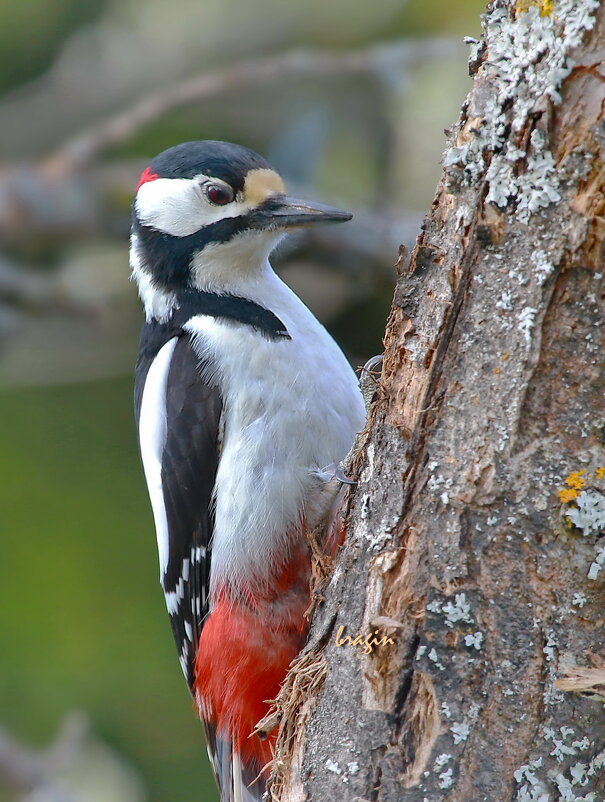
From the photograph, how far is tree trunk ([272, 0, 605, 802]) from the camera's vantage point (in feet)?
4.81

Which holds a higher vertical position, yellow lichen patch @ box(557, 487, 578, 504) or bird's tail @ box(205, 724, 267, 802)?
yellow lichen patch @ box(557, 487, 578, 504)

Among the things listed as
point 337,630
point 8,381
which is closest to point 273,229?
point 337,630

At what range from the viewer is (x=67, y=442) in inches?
180

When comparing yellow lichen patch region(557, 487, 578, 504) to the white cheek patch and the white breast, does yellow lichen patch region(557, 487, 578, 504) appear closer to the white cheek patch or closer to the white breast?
the white breast

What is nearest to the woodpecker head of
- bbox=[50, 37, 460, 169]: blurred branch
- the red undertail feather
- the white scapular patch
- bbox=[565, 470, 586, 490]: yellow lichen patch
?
the white scapular patch

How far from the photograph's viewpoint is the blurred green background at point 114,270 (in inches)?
167

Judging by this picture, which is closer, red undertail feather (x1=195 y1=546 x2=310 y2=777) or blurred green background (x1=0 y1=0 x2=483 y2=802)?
red undertail feather (x1=195 y1=546 x2=310 y2=777)

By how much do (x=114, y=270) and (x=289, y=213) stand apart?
298cm

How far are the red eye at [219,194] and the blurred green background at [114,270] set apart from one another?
188cm

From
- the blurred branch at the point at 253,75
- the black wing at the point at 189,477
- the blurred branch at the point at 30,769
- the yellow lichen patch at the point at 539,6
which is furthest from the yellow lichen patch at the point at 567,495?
the blurred branch at the point at 253,75

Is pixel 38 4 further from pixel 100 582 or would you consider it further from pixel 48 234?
pixel 100 582

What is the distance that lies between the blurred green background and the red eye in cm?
188

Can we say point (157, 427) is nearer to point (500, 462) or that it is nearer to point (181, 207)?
point (181, 207)

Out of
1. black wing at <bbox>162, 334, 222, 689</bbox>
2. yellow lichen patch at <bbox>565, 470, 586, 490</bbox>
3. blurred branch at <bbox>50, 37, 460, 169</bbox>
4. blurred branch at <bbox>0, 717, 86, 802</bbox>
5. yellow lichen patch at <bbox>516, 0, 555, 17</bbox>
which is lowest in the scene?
blurred branch at <bbox>0, 717, 86, 802</bbox>
